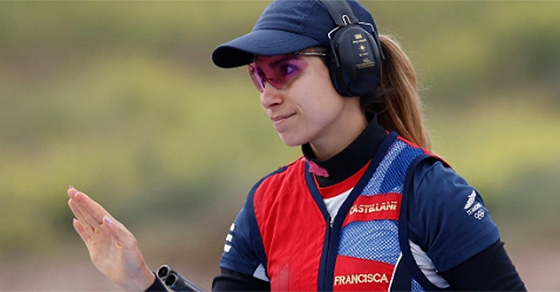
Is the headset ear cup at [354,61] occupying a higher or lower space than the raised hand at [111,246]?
higher

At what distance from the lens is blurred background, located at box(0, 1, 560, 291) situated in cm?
513

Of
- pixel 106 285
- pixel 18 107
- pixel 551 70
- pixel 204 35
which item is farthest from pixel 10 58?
pixel 551 70

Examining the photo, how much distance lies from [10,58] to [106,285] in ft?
7.91

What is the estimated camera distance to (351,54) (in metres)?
1.75

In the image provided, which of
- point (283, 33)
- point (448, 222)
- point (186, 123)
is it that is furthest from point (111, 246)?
point (186, 123)

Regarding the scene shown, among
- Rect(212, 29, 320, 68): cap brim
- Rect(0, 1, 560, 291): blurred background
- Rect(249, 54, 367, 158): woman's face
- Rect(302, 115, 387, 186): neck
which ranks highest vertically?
Rect(212, 29, 320, 68): cap brim

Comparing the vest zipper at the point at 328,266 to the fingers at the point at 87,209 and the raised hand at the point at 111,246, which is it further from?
the fingers at the point at 87,209

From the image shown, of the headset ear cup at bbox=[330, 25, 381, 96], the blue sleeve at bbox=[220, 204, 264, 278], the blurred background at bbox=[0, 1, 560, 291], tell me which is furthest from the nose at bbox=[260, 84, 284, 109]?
the blurred background at bbox=[0, 1, 560, 291]

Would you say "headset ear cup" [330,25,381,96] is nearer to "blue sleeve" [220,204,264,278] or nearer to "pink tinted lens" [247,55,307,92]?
"pink tinted lens" [247,55,307,92]

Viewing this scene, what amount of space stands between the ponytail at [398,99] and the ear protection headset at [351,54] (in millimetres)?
69

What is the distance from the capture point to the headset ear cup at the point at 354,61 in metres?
1.75

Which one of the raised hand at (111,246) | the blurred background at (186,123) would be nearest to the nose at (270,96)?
the raised hand at (111,246)

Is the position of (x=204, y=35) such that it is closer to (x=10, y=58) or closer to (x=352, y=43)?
(x=10, y=58)

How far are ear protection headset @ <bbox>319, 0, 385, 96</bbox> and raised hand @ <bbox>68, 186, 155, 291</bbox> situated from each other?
20.3 inches
